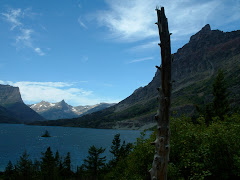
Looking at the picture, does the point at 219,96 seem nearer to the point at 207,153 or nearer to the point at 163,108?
the point at 207,153

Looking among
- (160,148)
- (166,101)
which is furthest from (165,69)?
(160,148)

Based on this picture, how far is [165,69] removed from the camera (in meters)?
7.16

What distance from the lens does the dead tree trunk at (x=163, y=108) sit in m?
7.00

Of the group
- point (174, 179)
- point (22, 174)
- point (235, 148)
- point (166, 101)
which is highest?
point (166, 101)

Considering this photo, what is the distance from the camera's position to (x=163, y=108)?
730cm

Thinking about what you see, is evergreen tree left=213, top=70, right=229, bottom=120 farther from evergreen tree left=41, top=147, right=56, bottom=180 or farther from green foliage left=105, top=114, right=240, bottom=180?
evergreen tree left=41, top=147, right=56, bottom=180

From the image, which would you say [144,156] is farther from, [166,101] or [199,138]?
[166,101]

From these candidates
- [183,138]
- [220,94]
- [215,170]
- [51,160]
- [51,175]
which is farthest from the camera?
[51,160]

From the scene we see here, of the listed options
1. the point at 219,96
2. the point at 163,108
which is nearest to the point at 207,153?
the point at 163,108

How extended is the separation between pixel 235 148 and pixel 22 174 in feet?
213

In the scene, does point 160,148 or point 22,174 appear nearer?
point 160,148

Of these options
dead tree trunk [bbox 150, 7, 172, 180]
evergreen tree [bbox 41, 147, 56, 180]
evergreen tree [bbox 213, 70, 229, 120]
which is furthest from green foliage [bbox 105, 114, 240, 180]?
evergreen tree [bbox 41, 147, 56, 180]

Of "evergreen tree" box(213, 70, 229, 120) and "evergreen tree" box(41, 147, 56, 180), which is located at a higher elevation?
"evergreen tree" box(213, 70, 229, 120)

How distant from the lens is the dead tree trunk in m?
7.00
